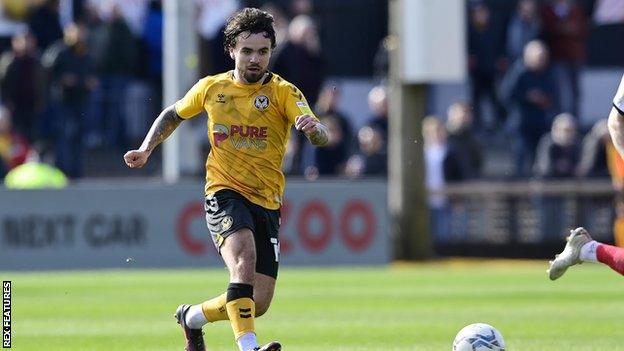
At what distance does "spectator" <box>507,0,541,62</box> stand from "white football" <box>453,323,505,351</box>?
1710cm

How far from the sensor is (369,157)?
83.2ft

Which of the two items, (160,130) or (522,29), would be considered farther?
(522,29)

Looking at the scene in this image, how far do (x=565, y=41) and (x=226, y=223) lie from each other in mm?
17644

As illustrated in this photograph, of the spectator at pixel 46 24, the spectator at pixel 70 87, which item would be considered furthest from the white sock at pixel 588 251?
the spectator at pixel 46 24

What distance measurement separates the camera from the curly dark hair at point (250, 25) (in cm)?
995

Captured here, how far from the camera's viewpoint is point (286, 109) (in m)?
10.1

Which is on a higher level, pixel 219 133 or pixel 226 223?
pixel 219 133

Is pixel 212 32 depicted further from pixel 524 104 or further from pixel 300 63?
pixel 524 104

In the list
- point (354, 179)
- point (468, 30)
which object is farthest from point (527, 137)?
point (354, 179)

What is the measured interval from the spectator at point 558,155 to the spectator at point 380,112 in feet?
7.82

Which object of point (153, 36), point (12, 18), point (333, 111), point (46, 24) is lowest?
point (333, 111)

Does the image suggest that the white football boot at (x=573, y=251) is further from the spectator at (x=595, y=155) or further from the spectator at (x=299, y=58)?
the spectator at (x=595, y=155)

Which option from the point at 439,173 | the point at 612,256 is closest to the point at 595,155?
the point at 439,173

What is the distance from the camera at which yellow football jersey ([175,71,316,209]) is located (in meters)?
10.1
